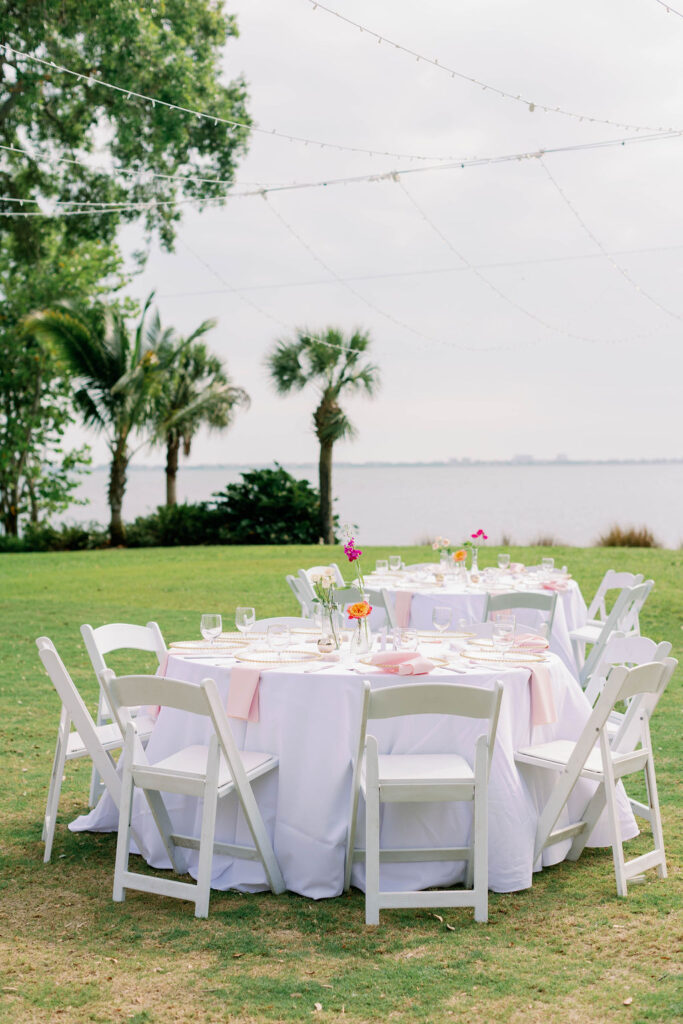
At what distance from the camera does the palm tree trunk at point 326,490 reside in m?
23.8

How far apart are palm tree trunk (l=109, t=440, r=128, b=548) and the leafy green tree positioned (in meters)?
5.68

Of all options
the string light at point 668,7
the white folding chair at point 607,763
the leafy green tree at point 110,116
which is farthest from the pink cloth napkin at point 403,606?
the leafy green tree at point 110,116

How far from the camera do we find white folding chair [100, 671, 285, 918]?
382 cm

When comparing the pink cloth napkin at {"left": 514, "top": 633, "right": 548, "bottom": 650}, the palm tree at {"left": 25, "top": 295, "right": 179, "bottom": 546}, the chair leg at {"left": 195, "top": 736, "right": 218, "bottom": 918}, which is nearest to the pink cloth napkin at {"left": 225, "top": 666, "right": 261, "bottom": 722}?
the chair leg at {"left": 195, "top": 736, "right": 218, "bottom": 918}

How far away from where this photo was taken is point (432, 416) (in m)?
42.6

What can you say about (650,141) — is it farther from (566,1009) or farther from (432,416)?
(432,416)

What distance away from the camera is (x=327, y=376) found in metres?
24.1

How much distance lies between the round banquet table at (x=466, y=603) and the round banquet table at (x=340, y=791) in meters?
Result: 3.69

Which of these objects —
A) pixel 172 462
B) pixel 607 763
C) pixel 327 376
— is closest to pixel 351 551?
pixel 607 763

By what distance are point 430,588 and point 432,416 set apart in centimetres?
3468

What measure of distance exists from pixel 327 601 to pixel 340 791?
3.47ft

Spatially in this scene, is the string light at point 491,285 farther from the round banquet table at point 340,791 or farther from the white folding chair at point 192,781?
the white folding chair at point 192,781

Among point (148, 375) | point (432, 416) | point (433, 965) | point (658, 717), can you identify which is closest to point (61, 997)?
point (433, 965)

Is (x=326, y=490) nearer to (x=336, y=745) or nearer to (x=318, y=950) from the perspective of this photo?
(x=336, y=745)
